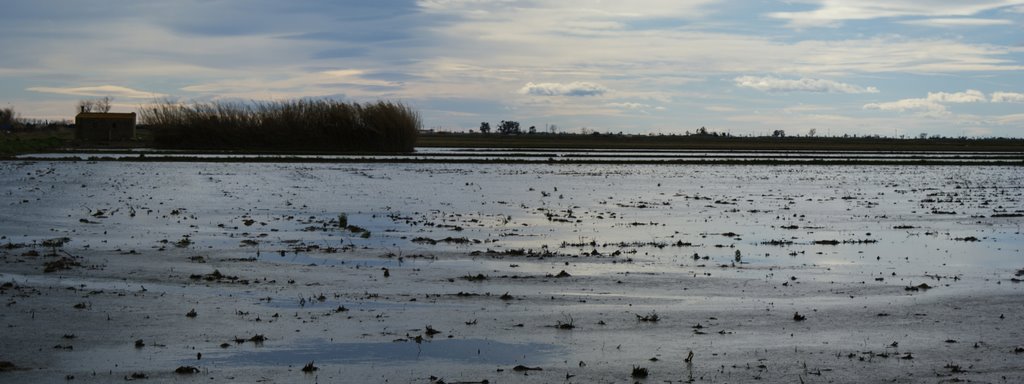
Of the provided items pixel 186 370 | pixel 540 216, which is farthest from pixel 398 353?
pixel 540 216

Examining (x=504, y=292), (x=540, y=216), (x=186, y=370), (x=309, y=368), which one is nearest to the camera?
(x=186, y=370)

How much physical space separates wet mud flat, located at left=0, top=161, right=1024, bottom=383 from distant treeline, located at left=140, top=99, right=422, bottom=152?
62.3 m

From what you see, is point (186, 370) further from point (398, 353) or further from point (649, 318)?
point (649, 318)

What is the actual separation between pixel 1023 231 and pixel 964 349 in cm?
1506

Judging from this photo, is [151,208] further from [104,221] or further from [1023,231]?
[1023,231]

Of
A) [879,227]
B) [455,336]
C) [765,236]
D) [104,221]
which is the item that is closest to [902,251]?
[765,236]

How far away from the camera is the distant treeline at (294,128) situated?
9394 cm

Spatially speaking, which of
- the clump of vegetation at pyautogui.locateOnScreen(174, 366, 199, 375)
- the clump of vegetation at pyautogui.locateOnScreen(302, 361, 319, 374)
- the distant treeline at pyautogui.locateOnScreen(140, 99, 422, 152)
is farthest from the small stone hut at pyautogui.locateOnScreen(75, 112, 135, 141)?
the clump of vegetation at pyautogui.locateOnScreen(302, 361, 319, 374)

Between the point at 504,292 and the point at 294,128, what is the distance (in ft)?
276

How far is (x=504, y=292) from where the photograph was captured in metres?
14.7

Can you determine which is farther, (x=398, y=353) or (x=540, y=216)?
(x=540, y=216)

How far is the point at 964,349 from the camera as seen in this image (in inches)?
436

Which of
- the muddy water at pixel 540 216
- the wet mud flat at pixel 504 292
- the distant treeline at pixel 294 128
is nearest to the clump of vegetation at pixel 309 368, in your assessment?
the wet mud flat at pixel 504 292

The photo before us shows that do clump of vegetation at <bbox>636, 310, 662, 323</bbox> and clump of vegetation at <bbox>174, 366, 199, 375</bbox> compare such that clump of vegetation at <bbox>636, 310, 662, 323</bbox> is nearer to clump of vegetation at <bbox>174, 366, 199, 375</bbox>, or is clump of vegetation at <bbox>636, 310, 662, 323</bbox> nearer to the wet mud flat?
the wet mud flat
